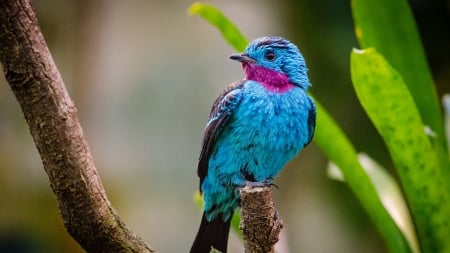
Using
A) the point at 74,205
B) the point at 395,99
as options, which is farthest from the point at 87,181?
the point at 395,99

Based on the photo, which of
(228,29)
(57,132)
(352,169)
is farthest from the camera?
(352,169)

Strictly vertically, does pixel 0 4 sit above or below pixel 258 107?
above

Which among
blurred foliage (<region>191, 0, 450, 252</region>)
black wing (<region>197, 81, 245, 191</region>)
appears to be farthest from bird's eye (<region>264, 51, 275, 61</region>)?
blurred foliage (<region>191, 0, 450, 252</region>)

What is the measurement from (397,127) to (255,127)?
2.04ft

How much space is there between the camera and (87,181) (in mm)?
1436

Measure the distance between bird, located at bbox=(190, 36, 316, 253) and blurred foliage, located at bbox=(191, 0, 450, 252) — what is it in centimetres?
35

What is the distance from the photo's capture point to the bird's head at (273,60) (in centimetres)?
150

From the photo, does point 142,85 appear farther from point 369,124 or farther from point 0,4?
point 0,4

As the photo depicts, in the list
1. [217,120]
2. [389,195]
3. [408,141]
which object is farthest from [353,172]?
[217,120]

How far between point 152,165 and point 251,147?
2.61m

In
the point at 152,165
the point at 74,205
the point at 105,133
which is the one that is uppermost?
the point at 105,133

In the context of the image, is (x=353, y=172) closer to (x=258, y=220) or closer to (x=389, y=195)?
(x=389, y=195)

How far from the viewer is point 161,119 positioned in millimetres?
4152

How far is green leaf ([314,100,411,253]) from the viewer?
6.93 feet
